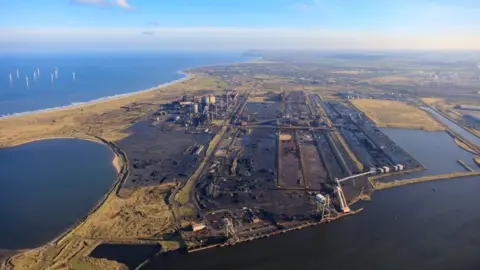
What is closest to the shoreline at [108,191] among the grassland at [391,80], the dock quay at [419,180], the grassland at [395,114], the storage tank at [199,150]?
the storage tank at [199,150]

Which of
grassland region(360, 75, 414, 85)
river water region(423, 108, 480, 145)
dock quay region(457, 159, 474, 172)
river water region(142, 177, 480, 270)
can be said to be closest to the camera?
river water region(142, 177, 480, 270)

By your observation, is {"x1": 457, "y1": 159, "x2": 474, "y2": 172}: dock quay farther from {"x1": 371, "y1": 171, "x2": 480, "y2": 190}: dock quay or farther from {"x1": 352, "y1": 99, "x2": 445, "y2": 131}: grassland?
{"x1": 352, "y1": 99, "x2": 445, "y2": 131}: grassland

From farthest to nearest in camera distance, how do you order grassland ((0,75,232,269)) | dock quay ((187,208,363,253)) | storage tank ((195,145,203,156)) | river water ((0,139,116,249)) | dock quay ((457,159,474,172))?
storage tank ((195,145,203,156))
dock quay ((457,159,474,172))
river water ((0,139,116,249))
dock quay ((187,208,363,253))
grassland ((0,75,232,269))

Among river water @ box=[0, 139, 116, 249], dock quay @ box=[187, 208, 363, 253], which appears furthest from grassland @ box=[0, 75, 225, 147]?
dock quay @ box=[187, 208, 363, 253]

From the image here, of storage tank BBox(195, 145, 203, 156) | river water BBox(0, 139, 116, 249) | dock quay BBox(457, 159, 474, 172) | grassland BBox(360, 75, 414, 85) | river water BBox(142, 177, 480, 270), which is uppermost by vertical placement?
grassland BBox(360, 75, 414, 85)

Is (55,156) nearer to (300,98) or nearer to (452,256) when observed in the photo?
(452,256)

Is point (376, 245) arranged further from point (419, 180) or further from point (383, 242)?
point (419, 180)

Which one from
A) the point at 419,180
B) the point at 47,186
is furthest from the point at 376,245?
the point at 47,186
